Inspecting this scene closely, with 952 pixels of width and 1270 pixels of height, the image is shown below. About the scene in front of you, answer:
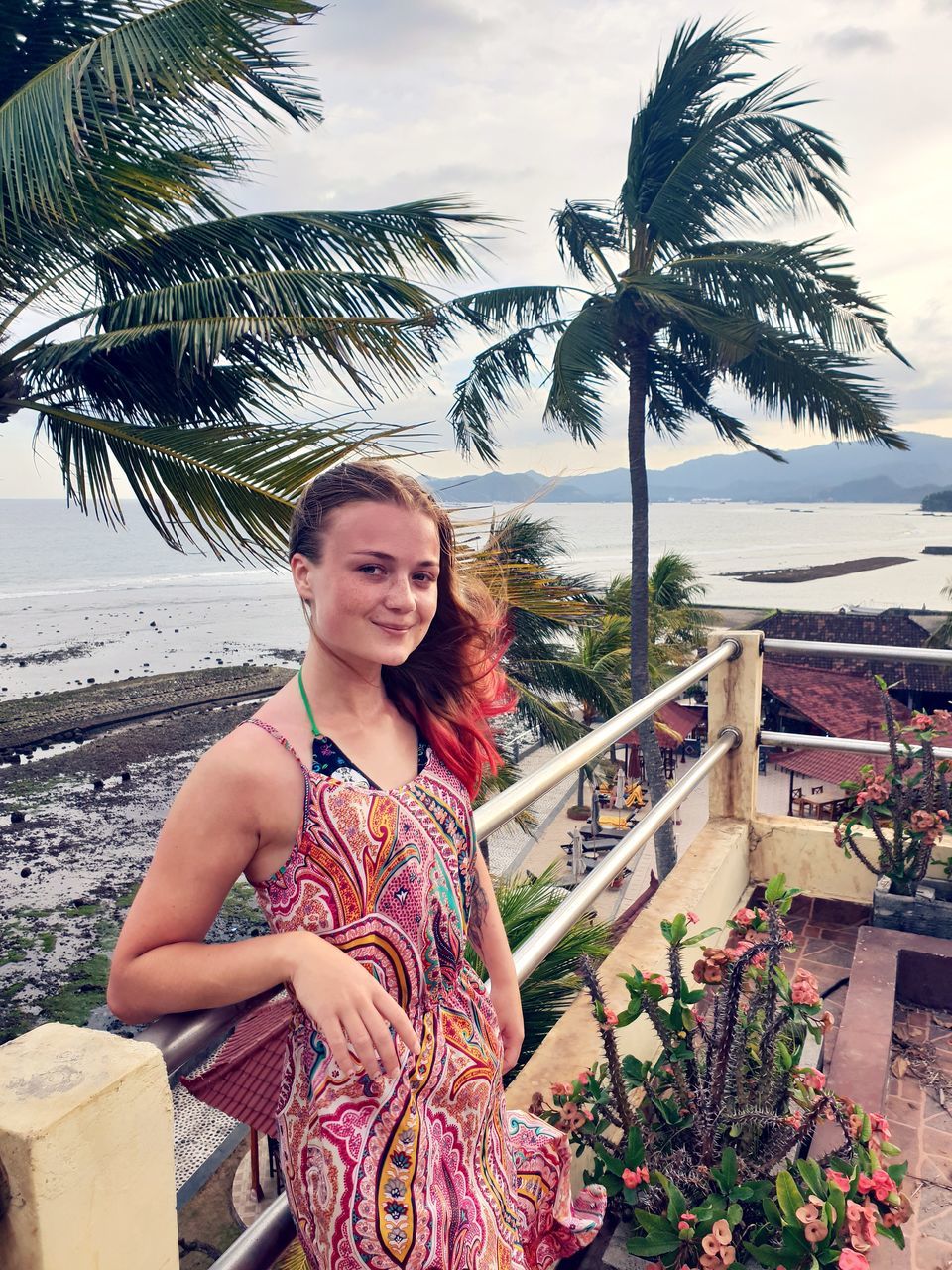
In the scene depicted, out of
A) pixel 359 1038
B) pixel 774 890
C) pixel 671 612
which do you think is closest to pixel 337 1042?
pixel 359 1038

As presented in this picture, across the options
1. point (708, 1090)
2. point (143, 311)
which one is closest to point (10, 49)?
point (143, 311)

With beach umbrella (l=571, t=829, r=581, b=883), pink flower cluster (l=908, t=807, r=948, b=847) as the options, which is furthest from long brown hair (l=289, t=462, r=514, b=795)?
beach umbrella (l=571, t=829, r=581, b=883)

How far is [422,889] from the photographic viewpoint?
118 cm

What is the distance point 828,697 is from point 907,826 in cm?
2031

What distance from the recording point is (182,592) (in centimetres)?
8612

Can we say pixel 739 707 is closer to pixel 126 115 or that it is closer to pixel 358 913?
pixel 358 913

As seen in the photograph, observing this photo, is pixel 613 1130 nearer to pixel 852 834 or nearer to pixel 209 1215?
pixel 852 834

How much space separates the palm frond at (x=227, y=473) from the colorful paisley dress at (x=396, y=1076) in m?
3.61

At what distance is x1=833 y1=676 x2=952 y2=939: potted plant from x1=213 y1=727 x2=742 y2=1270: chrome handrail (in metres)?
0.51

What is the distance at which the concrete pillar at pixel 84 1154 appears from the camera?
0.72 metres

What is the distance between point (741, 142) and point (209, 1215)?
1507cm

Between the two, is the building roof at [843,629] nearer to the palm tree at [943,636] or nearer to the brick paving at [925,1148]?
the palm tree at [943,636]

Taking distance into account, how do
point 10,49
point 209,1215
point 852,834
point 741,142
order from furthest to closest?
point 741,142
point 209,1215
point 10,49
point 852,834

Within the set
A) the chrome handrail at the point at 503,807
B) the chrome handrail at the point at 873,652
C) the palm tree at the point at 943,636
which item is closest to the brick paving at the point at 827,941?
the chrome handrail at the point at 873,652
